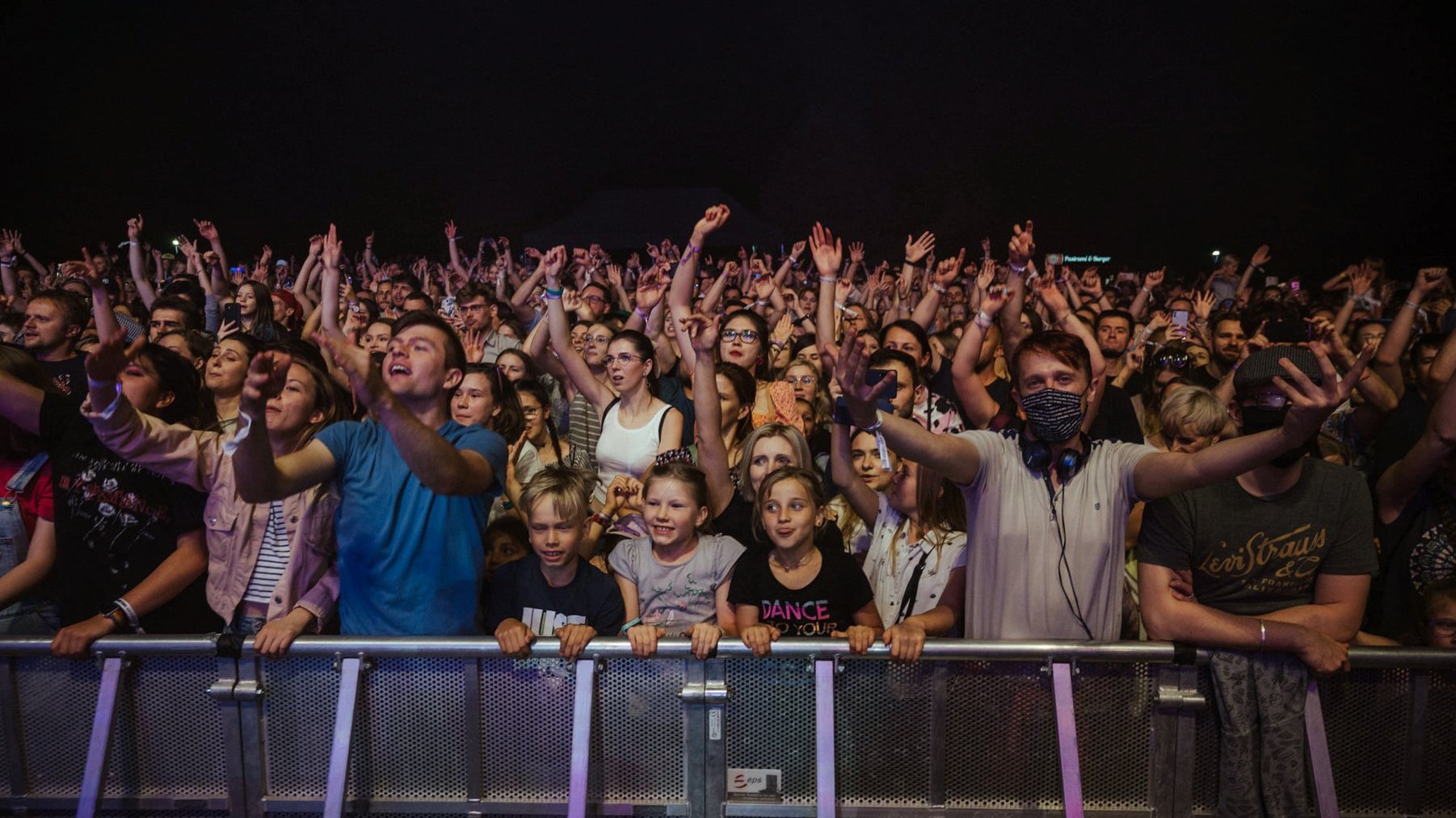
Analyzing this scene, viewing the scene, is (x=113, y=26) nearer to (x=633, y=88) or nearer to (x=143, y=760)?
(x=633, y=88)

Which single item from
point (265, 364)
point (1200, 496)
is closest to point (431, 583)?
point (265, 364)

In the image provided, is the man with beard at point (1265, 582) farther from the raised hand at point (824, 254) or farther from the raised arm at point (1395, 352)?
the raised hand at point (824, 254)

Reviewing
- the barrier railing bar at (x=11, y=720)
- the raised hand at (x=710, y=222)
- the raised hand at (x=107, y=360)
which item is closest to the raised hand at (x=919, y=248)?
the raised hand at (x=710, y=222)

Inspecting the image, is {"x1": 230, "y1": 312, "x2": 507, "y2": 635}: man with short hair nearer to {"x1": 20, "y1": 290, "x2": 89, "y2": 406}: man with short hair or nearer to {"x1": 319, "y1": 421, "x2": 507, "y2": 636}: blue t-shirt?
{"x1": 319, "y1": 421, "x2": 507, "y2": 636}: blue t-shirt

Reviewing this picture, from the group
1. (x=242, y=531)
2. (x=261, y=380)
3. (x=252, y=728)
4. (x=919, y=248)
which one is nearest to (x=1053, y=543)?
(x=261, y=380)

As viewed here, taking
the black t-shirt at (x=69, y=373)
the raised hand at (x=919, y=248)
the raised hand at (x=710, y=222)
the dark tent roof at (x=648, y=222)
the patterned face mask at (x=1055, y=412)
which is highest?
the dark tent roof at (x=648, y=222)

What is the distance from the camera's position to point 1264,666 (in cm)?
216

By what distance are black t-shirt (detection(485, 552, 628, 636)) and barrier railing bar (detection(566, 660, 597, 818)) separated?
1.39 feet

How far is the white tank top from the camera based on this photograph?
144 inches

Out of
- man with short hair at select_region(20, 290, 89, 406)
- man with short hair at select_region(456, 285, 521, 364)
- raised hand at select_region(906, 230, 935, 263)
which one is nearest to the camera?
man with short hair at select_region(20, 290, 89, 406)

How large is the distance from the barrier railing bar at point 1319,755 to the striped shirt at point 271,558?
2882 millimetres

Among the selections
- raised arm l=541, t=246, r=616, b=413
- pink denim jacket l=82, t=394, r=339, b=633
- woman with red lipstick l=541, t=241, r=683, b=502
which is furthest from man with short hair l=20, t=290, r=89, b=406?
woman with red lipstick l=541, t=241, r=683, b=502

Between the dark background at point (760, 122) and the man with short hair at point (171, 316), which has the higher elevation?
the dark background at point (760, 122)

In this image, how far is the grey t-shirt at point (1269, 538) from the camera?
222 cm
